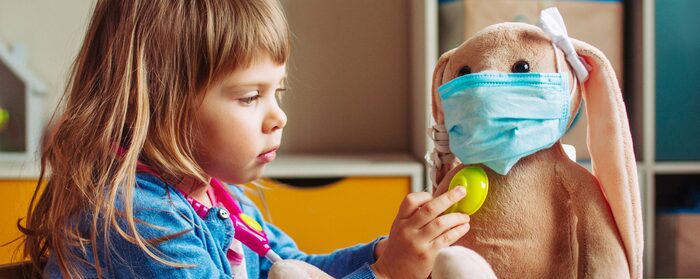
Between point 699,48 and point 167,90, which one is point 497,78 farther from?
point 699,48

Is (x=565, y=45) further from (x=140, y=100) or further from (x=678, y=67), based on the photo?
(x=678, y=67)

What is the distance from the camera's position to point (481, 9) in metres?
1.45

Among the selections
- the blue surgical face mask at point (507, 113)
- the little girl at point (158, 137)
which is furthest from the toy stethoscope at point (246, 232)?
the blue surgical face mask at point (507, 113)

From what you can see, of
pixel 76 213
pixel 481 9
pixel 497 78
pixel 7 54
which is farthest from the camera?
pixel 7 54

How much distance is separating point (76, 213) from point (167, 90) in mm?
134

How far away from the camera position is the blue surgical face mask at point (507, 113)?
513 millimetres

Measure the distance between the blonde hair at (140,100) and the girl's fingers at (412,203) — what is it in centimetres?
19

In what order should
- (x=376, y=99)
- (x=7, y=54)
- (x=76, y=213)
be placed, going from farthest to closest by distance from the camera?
(x=376, y=99) → (x=7, y=54) → (x=76, y=213)

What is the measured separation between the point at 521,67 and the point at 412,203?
0.14 m

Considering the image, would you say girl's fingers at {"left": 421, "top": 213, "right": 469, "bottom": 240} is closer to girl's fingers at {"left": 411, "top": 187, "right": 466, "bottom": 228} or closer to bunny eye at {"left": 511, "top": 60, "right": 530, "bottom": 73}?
girl's fingers at {"left": 411, "top": 187, "right": 466, "bottom": 228}

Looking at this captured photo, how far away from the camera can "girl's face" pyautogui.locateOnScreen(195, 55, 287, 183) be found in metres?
0.64

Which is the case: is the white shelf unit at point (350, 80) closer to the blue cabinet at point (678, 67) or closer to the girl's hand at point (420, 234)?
the blue cabinet at point (678, 67)

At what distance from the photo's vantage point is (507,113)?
0.51 metres

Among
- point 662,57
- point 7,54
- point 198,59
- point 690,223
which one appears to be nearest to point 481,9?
point 662,57
